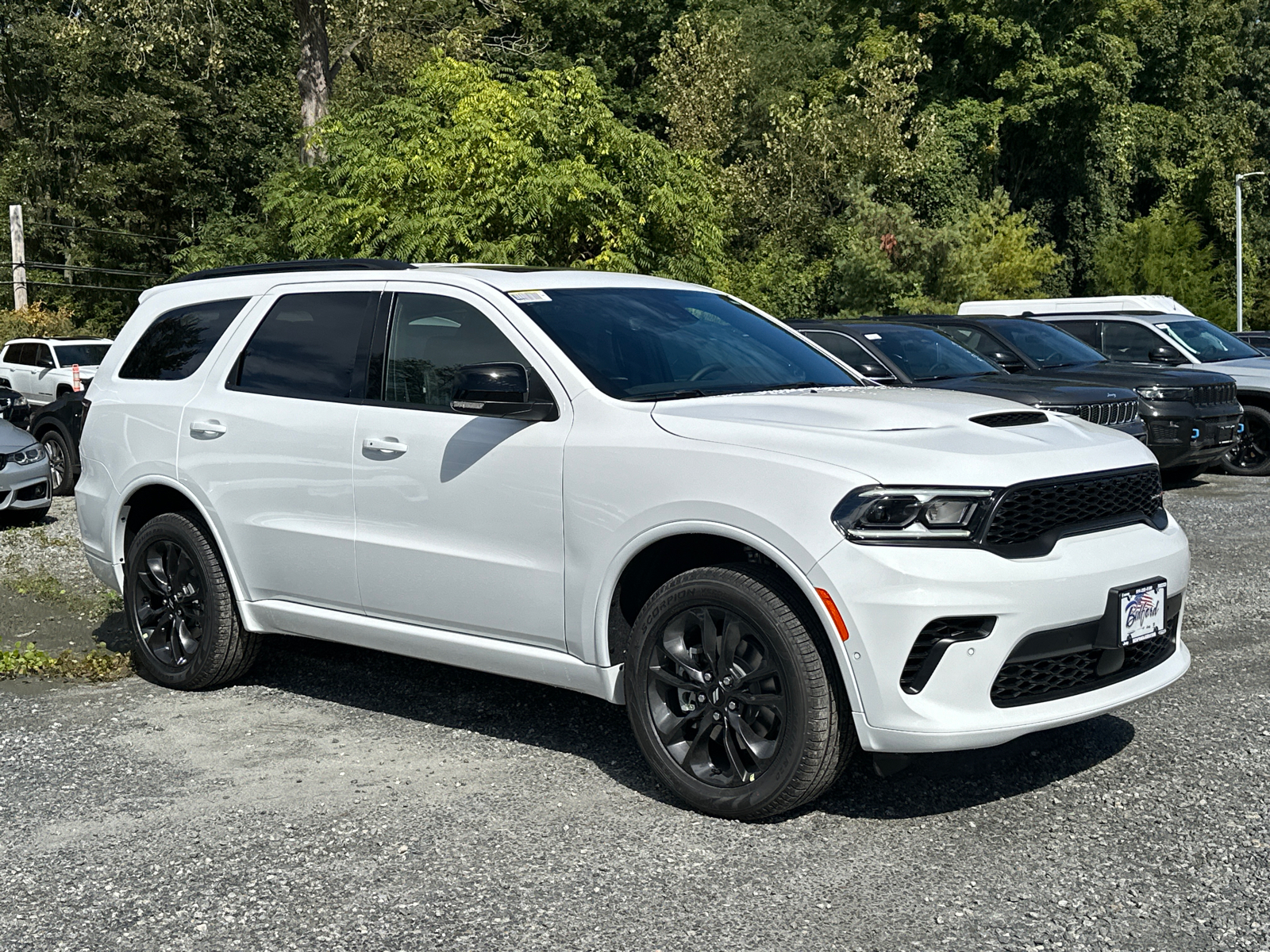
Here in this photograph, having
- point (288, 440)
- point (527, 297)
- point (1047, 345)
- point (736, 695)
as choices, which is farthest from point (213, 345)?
point (1047, 345)

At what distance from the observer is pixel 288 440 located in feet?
19.3

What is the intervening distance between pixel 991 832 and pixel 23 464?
10.7 metres

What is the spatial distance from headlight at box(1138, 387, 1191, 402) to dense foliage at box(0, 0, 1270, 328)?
19.5m

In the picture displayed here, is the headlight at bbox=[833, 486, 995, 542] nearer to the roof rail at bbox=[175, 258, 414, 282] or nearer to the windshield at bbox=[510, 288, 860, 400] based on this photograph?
the windshield at bbox=[510, 288, 860, 400]

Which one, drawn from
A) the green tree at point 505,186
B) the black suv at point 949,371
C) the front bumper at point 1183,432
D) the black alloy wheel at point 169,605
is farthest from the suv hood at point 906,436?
the green tree at point 505,186

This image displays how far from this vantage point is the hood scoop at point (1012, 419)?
15.8ft

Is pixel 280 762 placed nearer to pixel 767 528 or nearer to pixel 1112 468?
pixel 767 528

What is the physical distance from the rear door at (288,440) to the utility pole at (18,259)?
3653 centimetres

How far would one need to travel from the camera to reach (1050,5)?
1799 inches

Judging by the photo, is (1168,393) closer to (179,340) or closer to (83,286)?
(179,340)

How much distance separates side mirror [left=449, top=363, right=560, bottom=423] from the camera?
16.1 ft

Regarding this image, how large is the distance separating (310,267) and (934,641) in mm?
3349

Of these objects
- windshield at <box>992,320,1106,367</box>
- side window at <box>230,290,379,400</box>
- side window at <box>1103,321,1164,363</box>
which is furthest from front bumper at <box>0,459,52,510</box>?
side window at <box>1103,321,1164,363</box>

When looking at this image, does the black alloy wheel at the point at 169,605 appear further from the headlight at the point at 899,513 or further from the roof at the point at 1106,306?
the roof at the point at 1106,306
